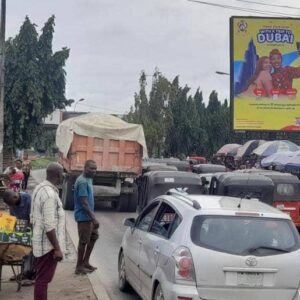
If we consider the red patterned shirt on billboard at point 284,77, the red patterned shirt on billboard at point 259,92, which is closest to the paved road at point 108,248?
the red patterned shirt on billboard at point 259,92

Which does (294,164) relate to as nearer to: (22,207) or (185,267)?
(22,207)

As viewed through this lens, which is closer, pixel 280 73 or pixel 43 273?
pixel 43 273

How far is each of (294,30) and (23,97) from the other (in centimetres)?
1236

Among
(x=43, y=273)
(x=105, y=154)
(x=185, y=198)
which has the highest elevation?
(x=185, y=198)

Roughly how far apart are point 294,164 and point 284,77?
288 inches

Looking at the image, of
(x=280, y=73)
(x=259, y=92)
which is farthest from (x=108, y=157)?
(x=280, y=73)

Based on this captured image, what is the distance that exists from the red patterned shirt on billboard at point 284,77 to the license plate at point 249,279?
2360 centimetres

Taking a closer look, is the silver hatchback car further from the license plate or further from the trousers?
the trousers

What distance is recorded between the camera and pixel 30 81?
27719mm

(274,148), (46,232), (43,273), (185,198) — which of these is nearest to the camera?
(46,232)

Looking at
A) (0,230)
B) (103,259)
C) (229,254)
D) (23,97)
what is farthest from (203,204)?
(23,97)

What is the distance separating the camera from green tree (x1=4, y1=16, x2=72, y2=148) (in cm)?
2772

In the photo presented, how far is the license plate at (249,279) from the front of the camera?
230 inches

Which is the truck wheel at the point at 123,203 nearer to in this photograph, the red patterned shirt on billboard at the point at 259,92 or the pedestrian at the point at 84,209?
the pedestrian at the point at 84,209
